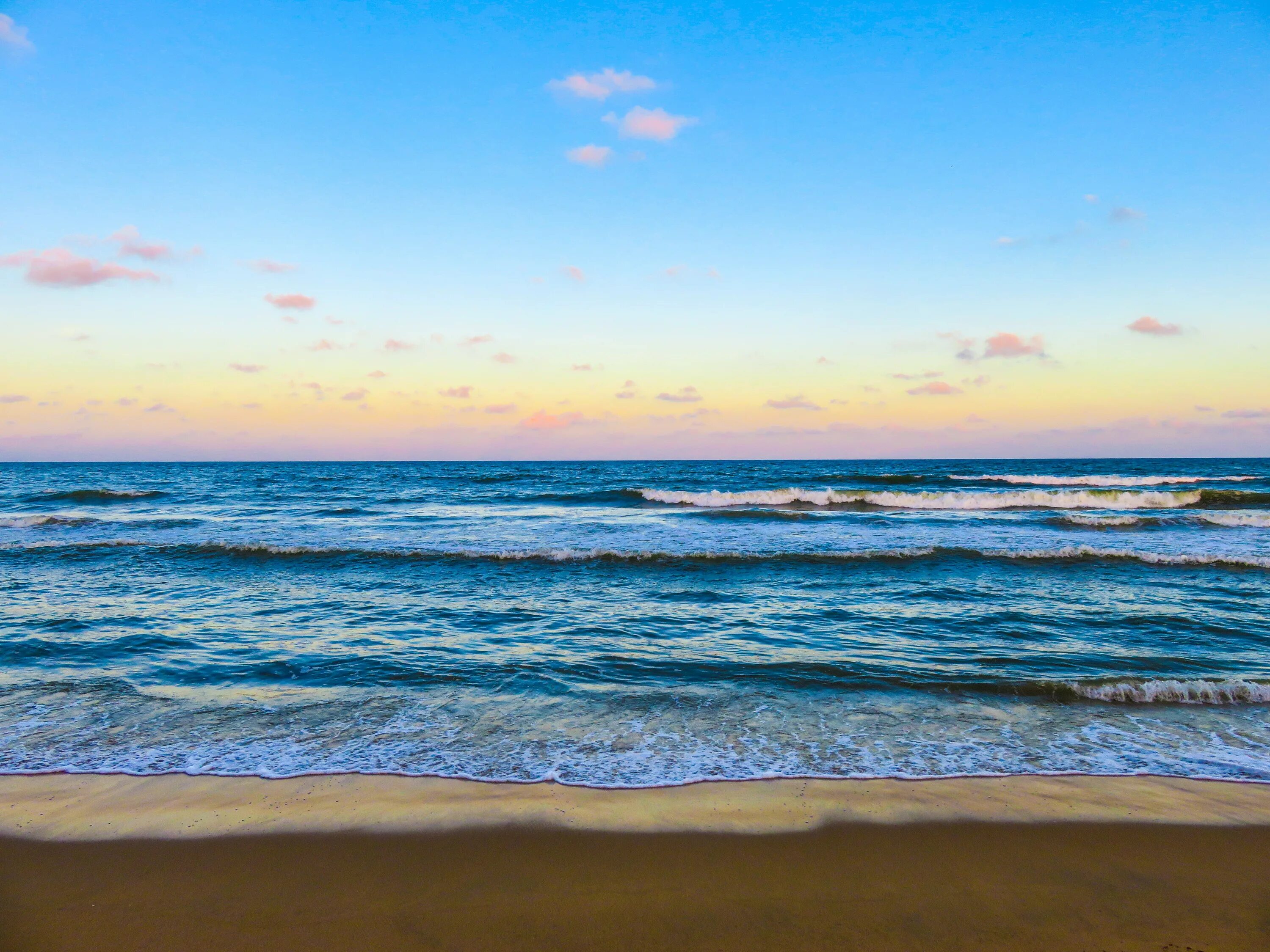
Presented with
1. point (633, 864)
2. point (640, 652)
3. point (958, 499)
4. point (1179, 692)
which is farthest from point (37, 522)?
point (958, 499)

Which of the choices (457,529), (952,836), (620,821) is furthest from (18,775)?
(457,529)

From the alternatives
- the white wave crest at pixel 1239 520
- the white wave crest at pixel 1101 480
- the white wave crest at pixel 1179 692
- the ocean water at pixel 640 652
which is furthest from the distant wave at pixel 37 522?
the white wave crest at pixel 1101 480

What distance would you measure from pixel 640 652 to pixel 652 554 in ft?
24.7

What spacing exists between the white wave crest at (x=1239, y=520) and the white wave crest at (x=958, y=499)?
5.12 meters

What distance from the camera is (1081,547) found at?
16188 mm

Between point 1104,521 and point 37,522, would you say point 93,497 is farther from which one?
point 1104,521

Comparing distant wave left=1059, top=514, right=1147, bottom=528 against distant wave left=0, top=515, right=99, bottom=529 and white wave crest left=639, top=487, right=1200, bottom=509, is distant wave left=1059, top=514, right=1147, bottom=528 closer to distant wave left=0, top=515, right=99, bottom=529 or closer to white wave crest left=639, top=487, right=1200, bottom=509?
white wave crest left=639, top=487, right=1200, bottom=509

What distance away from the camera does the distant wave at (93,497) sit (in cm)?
3344

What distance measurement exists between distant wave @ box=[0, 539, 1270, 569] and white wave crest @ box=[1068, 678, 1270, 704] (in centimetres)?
816

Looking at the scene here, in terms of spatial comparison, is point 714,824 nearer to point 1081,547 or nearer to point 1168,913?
point 1168,913

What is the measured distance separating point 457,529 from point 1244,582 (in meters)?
19.4

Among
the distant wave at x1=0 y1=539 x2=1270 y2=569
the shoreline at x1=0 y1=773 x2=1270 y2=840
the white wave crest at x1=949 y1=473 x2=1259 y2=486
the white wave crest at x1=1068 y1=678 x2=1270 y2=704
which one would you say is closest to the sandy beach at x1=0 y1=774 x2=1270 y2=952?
the shoreline at x1=0 y1=773 x2=1270 y2=840

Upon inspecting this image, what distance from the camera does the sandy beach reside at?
3289mm

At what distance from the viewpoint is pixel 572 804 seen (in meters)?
4.54
